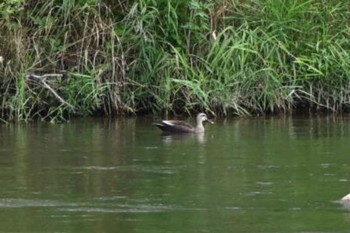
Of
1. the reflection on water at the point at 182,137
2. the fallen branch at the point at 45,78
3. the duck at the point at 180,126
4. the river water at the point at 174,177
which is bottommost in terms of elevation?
the river water at the point at 174,177

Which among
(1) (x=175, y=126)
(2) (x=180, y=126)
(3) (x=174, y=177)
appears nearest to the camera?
(3) (x=174, y=177)

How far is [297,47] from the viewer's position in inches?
859

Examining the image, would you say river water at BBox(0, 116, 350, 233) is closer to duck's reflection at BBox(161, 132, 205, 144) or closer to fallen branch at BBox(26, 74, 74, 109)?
duck's reflection at BBox(161, 132, 205, 144)

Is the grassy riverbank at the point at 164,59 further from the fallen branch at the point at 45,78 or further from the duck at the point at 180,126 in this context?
the duck at the point at 180,126

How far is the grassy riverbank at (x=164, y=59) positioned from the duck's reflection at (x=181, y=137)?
1.90 m

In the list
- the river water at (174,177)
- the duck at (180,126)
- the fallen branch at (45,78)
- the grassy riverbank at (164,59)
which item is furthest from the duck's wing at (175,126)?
the fallen branch at (45,78)

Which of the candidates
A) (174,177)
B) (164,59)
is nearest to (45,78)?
(164,59)

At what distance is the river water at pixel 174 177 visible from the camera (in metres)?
11.5

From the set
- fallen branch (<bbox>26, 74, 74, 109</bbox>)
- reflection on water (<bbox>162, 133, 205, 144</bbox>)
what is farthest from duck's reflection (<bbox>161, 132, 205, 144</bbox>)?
fallen branch (<bbox>26, 74, 74, 109</bbox>)

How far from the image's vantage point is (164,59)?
21062 millimetres

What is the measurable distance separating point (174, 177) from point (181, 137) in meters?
4.54

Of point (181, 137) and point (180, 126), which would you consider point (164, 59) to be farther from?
point (181, 137)

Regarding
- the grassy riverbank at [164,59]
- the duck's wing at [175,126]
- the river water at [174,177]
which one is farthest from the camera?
the grassy riverbank at [164,59]

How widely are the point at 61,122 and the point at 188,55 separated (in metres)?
2.38
